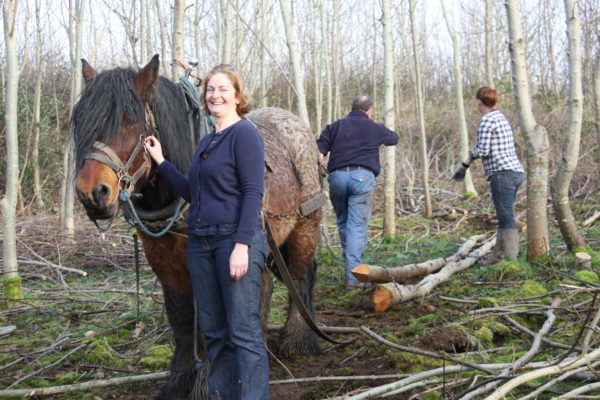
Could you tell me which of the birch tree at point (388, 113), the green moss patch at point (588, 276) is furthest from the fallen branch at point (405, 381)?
the birch tree at point (388, 113)

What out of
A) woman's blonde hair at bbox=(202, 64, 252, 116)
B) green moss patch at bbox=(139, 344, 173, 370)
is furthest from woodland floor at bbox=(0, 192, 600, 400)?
woman's blonde hair at bbox=(202, 64, 252, 116)

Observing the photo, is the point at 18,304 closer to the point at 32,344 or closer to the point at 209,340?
the point at 32,344

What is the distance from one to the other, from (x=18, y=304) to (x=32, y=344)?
1.19 meters

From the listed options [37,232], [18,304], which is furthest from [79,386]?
[37,232]

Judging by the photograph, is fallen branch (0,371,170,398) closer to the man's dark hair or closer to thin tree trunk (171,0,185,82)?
thin tree trunk (171,0,185,82)

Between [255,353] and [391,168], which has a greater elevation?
[391,168]

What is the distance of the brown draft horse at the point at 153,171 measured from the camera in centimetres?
266

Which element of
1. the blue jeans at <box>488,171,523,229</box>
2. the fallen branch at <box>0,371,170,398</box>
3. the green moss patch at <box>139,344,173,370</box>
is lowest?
the green moss patch at <box>139,344,173,370</box>

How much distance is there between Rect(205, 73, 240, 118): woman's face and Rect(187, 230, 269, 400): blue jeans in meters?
0.65

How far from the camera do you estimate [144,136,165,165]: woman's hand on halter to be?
112 inches

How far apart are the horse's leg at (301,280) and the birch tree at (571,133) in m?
3.09

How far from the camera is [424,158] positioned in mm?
10844

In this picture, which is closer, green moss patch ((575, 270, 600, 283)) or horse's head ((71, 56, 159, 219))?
horse's head ((71, 56, 159, 219))

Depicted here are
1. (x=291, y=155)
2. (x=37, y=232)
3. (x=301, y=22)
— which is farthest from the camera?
(x=301, y=22)
